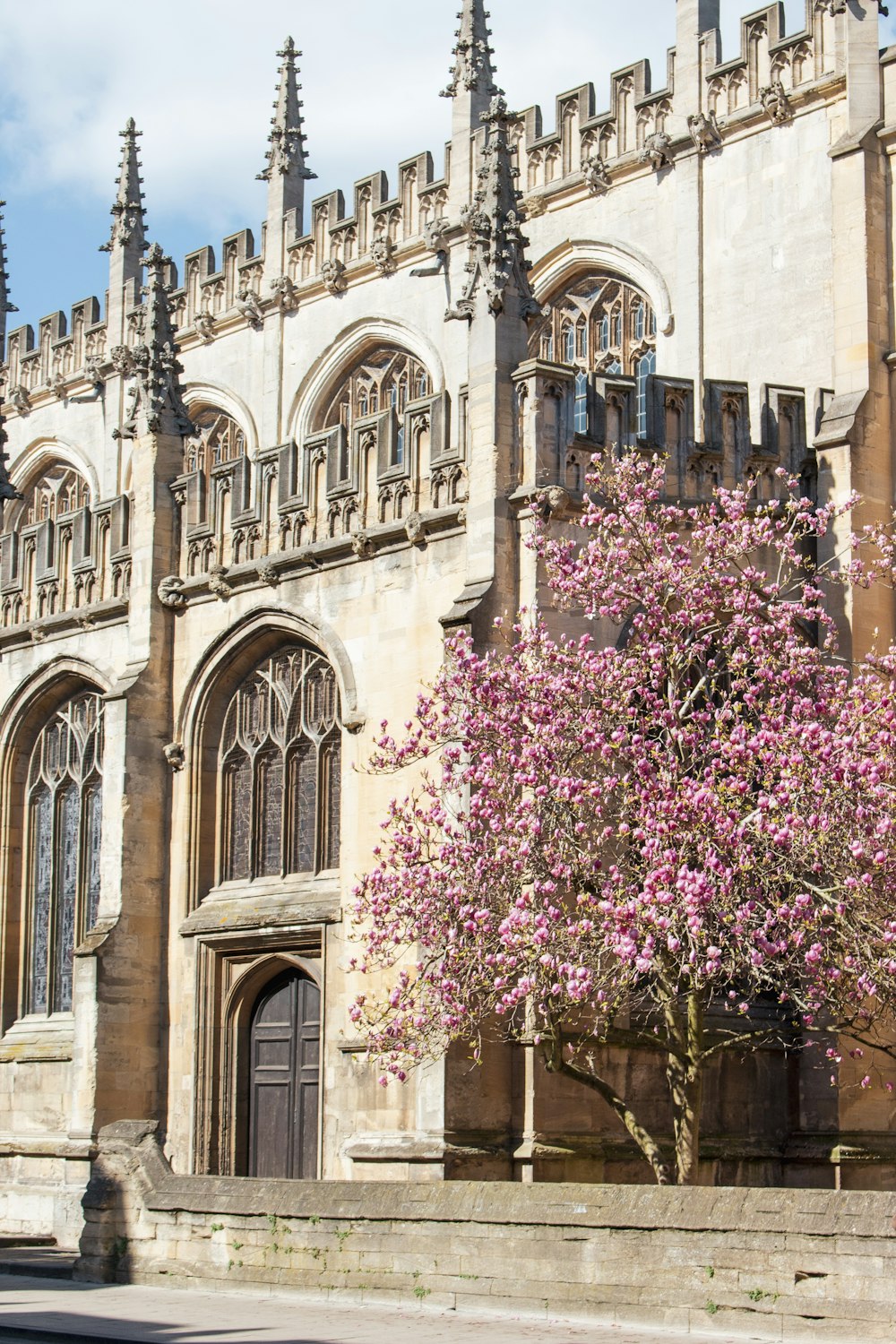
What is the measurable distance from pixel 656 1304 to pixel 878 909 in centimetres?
492

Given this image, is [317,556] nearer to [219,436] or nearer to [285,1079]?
[285,1079]

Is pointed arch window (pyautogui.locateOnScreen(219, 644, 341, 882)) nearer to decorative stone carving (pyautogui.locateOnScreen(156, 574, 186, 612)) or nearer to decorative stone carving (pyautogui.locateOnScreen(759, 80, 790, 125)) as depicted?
decorative stone carving (pyautogui.locateOnScreen(156, 574, 186, 612))

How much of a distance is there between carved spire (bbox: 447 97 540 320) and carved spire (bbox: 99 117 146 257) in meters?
18.9

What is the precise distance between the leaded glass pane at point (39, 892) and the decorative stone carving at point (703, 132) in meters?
12.6

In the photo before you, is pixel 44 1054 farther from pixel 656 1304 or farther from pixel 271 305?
pixel 271 305

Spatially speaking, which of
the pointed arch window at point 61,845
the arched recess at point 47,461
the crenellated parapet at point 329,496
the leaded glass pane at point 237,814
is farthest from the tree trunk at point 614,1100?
the arched recess at point 47,461

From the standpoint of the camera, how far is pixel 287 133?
3722 centimetres

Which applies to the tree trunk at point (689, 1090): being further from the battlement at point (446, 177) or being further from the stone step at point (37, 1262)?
the battlement at point (446, 177)

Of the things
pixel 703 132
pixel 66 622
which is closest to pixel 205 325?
pixel 703 132

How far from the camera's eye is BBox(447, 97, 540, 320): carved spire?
841 inches

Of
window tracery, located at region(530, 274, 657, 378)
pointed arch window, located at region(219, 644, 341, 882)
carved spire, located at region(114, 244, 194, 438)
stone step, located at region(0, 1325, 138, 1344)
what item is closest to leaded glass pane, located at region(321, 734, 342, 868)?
pointed arch window, located at region(219, 644, 341, 882)

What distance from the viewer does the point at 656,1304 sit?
Answer: 1388 cm

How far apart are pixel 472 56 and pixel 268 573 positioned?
13383 mm

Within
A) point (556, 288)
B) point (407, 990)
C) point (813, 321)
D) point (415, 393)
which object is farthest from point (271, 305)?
point (407, 990)
